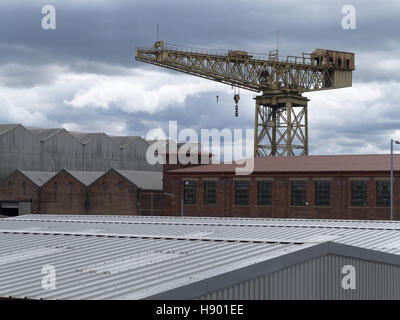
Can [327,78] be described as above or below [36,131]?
above

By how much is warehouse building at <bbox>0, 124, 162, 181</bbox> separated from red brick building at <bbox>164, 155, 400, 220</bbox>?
2622 cm

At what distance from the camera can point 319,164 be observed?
6041 cm

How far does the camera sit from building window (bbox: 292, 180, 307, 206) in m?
59.1

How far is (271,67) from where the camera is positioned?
75.4 meters

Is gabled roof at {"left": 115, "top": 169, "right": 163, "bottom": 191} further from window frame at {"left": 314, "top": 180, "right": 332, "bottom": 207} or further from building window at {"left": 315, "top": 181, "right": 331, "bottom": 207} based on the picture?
building window at {"left": 315, "top": 181, "right": 331, "bottom": 207}

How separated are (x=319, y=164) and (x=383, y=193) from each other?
263 inches

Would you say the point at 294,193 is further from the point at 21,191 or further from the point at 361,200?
the point at 21,191

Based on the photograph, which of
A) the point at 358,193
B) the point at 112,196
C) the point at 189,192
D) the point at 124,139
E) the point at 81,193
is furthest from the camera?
the point at 124,139

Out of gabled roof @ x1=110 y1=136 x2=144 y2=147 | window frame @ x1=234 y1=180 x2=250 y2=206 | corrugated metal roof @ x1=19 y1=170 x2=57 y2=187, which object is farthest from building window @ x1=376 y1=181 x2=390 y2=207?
gabled roof @ x1=110 y1=136 x2=144 y2=147

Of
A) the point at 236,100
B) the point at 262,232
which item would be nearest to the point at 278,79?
the point at 236,100

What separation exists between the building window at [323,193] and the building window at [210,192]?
966 centimetres
